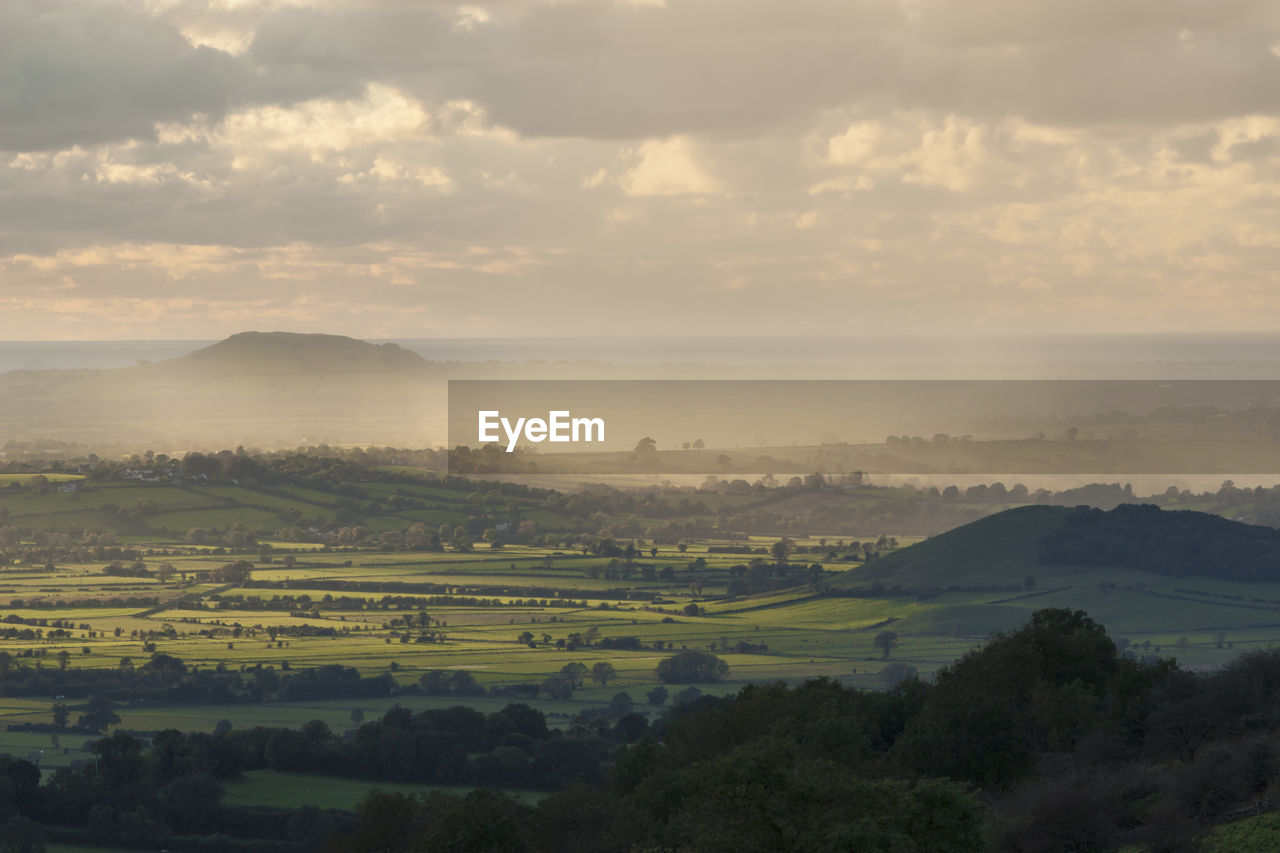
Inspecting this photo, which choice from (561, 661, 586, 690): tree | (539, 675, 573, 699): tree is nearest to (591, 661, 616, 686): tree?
(561, 661, 586, 690): tree

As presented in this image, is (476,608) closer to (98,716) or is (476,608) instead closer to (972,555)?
(98,716)

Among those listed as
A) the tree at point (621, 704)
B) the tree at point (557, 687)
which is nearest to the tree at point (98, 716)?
the tree at point (557, 687)

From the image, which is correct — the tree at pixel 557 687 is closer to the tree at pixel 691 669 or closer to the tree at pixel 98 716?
the tree at pixel 691 669

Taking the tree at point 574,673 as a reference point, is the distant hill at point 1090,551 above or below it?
above

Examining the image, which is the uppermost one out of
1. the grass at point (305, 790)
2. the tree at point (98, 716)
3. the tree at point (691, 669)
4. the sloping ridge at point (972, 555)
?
the sloping ridge at point (972, 555)

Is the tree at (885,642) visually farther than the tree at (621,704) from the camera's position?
Yes
